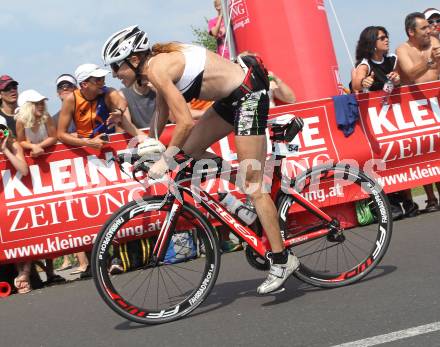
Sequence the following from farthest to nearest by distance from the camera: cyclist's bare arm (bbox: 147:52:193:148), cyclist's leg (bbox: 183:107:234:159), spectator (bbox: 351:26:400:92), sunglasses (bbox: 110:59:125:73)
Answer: spectator (bbox: 351:26:400:92) → cyclist's leg (bbox: 183:107:234:159) → sunglasses (bbox: 110:59:125:73) → cyclist's bare arm (bbox: 147:52:193:148)

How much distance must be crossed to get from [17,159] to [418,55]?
15.1 ft

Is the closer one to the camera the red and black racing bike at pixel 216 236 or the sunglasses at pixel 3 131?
the red and black racing bike at pixel 216 236

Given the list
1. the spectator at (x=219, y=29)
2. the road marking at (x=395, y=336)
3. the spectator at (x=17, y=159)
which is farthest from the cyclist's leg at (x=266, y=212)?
the spectator at (x=219, y=29)

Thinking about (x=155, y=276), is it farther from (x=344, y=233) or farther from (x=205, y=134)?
(x=344, y=233)

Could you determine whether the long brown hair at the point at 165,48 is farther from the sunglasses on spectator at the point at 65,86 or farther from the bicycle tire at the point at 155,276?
the sunglasses on spectator at the point at 65,86

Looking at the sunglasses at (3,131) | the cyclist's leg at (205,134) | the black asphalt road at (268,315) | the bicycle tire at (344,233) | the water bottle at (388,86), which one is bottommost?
the black asphalt road at (268,315)

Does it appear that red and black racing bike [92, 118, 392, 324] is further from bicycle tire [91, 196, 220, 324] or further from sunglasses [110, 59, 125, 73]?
sunglasses [110, 59, 125, 73]

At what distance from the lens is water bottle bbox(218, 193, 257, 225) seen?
18.3 feet

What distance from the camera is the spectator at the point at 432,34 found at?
9.19 m

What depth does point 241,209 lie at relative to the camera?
5.58 metres

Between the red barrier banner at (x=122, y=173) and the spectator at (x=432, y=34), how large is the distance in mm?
218

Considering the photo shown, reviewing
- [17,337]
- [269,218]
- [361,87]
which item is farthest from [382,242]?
[361,87]

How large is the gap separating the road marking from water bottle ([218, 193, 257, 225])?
4.96ft

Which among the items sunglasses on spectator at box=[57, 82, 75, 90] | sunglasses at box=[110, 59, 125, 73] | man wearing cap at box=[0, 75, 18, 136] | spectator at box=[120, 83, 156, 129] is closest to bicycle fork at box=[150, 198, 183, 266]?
sunglasses at box=[110, 59, 125, 73]
